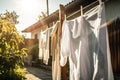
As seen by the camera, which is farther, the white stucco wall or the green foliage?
the white stucco wall

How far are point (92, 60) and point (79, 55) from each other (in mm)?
264

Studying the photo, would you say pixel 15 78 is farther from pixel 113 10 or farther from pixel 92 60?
pixel 113 10

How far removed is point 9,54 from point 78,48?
125 inches

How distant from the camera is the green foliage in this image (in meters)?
6.31

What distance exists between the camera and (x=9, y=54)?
653cm

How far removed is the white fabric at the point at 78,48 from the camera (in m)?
3.78

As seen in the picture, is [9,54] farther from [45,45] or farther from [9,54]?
[45,45]

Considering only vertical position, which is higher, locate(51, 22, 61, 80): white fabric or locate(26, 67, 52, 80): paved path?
locate(51, 22, 61, 80): white fabric

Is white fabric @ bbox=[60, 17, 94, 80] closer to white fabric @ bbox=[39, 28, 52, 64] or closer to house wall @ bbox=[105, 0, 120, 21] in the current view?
white fabric @ bbox=[39, 28, 52, 64]

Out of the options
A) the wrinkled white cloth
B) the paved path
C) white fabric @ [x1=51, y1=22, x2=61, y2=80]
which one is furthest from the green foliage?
the wrinkled white cloth

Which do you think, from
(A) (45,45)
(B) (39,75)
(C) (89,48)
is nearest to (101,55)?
(C) (89,48)

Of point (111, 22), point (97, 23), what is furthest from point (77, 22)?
point (111, 22)

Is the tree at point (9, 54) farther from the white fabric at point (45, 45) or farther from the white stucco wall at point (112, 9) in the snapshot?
the white stucco wall at point (112, 9)

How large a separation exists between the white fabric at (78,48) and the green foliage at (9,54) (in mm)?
2444
